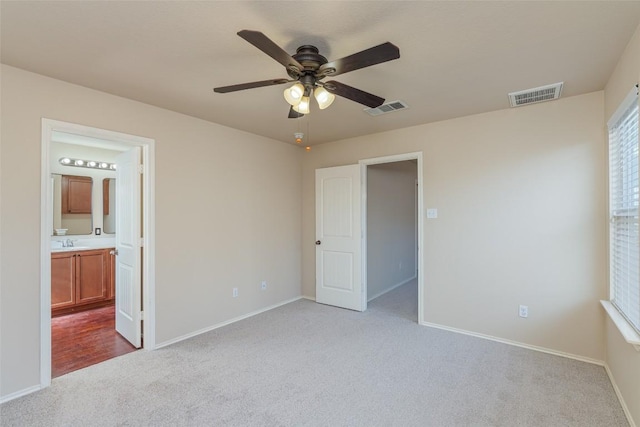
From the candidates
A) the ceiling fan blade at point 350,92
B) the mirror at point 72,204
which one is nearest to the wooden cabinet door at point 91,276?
the mirror at point 72,204

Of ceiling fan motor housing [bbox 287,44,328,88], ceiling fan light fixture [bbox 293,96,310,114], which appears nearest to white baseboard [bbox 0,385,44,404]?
ceiling fan light fixture [bbox 293,96,310,114]

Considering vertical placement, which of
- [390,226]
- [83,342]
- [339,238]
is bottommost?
[83,342]

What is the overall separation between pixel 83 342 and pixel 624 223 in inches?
201

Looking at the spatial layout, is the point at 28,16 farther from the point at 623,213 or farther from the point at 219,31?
the point at 623,213

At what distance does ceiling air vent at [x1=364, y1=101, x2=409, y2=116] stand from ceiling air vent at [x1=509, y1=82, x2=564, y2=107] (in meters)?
0.97

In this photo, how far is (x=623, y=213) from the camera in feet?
7.70

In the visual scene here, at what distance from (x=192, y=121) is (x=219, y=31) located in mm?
1794

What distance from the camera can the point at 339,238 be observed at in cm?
447

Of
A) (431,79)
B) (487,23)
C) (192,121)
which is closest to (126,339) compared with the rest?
(192,121)

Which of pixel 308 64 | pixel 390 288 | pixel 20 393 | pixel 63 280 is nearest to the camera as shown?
pixel 308 64

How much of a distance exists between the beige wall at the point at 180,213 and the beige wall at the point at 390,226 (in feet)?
3.94

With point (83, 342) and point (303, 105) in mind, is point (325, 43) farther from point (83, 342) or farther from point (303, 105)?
point (83, 342)

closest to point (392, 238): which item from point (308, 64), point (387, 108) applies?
point (387, 108)

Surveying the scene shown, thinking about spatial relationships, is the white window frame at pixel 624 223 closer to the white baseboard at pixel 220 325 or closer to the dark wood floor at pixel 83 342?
the white baseboard at pixel 220 325
